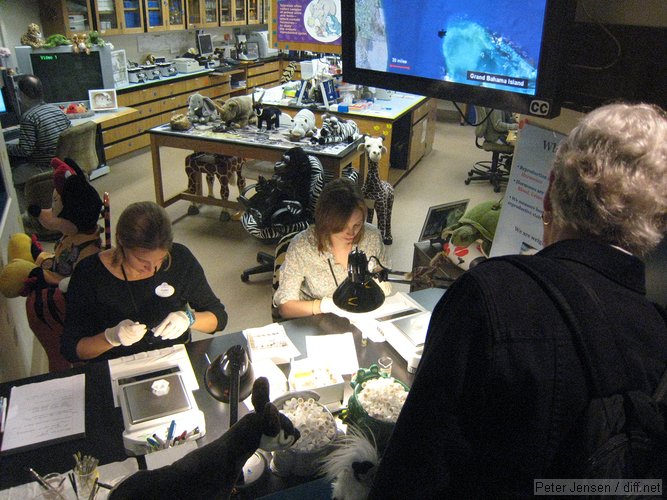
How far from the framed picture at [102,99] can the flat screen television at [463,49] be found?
4.63 m

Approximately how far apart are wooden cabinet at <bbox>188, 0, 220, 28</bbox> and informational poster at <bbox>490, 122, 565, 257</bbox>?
7079 millimetres

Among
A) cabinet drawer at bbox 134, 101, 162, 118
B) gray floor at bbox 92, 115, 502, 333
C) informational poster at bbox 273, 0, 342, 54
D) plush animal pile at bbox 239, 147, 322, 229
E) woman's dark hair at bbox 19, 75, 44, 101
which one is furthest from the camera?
cabinet drawer at bbox 134, 101, 162, 118

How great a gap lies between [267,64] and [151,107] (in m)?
3.07

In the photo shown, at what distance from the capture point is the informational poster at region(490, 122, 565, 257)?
168 centimetres

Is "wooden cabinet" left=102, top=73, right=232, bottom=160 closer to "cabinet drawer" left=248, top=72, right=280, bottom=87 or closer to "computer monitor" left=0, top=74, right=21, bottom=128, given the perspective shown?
"computer monitor" left=0, top=74, right=21, bottom=128

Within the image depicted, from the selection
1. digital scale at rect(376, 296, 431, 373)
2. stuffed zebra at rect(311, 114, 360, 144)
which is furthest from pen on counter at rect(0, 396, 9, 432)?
stuffed zebra at rect(311, 114, 360, 144)

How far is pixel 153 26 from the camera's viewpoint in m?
6.88

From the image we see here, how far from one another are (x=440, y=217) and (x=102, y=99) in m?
4.72

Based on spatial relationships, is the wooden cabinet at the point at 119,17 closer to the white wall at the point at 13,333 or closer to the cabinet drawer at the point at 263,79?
the cabinet drawer at the point at 263,79

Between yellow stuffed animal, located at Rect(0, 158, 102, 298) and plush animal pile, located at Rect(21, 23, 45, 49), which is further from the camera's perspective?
plush animal pile, located at Rect(21, 23, 45, 49)

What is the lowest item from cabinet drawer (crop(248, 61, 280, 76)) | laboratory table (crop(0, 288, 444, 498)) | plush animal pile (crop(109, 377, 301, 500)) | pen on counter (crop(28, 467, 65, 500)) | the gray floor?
the gray floor

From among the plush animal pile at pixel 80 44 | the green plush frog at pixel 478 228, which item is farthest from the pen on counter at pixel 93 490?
the plush animal pile at pixel 80 44

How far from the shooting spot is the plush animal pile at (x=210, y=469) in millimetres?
649

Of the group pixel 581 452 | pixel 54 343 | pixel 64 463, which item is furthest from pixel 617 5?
pixel 54 343
